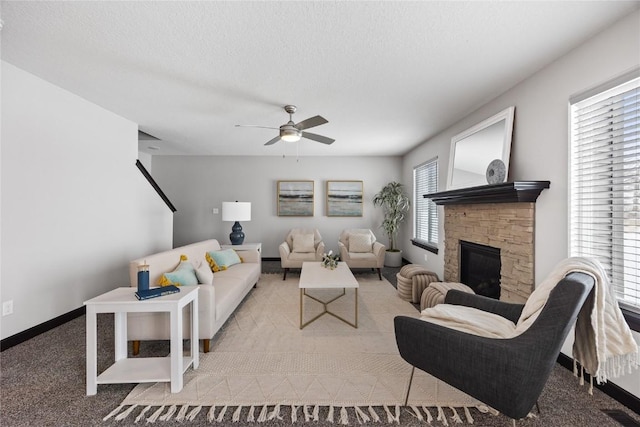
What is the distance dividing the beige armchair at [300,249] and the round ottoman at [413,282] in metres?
1.72

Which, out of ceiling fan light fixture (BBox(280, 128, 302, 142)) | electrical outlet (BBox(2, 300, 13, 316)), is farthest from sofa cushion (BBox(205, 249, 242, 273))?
ceiling fan light fixture (BBox(280, 128, 302, 142))

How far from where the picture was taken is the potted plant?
5.40 m

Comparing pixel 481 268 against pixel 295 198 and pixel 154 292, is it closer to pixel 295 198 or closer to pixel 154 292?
pixel 154 292

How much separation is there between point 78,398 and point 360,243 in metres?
4.12

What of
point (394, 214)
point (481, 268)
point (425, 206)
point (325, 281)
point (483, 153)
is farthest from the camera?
point (394, 214)

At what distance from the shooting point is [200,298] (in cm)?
219

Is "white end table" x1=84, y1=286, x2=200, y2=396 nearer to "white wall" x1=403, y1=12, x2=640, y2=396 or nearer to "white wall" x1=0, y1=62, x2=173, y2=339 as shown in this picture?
"white wall" x1=0, y1=62, x2=173, y2=339

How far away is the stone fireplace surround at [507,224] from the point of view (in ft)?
7.52

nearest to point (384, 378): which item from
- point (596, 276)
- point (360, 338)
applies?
point (360, 338)

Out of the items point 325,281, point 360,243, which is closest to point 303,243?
point 360,243

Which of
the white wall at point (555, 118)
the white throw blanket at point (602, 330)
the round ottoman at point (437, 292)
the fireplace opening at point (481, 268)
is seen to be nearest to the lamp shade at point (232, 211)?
the round ottoman at point (437, 292)

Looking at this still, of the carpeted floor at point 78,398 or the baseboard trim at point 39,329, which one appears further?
the baseboard trim at point 39,329

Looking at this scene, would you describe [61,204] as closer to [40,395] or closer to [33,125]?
[33,125]

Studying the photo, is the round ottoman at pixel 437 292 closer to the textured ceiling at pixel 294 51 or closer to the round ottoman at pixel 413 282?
the round ottoman at pixel 413 282
